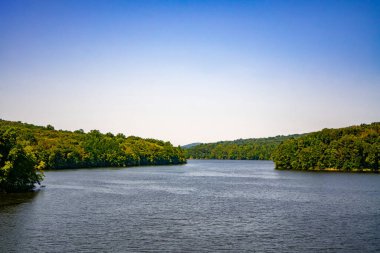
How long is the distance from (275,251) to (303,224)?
45.3 feet

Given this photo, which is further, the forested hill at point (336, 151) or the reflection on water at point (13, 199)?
the forested hill at point (336, 151)

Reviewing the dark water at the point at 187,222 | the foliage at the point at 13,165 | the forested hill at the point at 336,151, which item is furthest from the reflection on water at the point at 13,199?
the forested hill at the point at 336,151

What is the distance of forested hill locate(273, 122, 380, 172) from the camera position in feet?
524

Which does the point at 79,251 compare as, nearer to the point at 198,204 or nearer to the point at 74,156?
the point at 198,204

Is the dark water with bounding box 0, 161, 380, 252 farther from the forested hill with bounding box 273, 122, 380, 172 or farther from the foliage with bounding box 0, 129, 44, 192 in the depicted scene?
the forested hill with bounding box 273, 122, 380, 172

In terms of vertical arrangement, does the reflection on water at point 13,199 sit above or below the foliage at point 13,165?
below

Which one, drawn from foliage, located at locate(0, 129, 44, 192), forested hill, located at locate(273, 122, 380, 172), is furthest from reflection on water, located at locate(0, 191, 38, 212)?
forested hill, located at locate(273, 122, 380, 172)

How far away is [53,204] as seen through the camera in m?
63.0

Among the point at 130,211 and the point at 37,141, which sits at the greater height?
the point at 37,141

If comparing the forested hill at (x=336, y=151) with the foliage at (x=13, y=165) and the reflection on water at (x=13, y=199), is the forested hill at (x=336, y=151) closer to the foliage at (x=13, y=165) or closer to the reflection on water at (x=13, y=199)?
the reflection on water at (x=13, y=199)

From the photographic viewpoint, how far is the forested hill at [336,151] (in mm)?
159750

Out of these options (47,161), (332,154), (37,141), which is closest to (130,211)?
(47,161)

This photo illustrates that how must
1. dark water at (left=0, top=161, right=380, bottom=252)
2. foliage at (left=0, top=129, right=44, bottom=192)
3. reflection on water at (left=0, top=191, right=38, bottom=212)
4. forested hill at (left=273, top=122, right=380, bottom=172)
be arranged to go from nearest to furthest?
1. dark water at (left=0, top=161, right=380, bottom=252)
2. reflection on water at (left=0, top=191, right=38, bottom=212)
3. foliage at (left=0, top=129, right=44, bottom=192)
4. forested hill at (left=273, top=122, right=380, bottom=172)

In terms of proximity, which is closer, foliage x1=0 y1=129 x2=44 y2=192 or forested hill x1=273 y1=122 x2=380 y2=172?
foliage x1=0 y1=129 x2=44 y2=192
